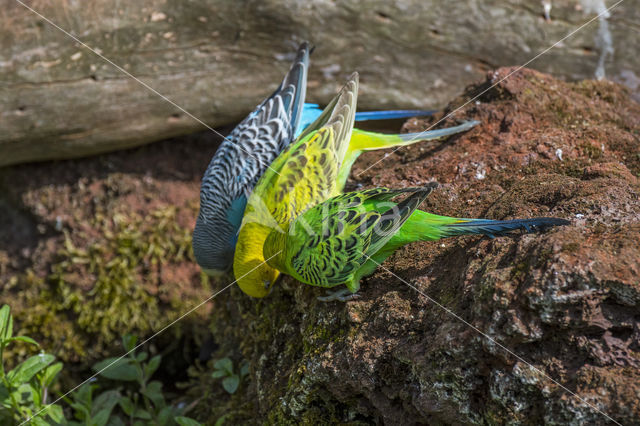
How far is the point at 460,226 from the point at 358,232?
480 mm

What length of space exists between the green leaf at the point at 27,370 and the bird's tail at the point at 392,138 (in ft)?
7.40

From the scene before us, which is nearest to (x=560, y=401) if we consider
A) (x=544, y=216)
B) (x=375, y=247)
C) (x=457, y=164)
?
(x=544, y=216)

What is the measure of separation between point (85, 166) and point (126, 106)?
36.7 inches

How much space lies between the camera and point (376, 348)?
2199 millimetres

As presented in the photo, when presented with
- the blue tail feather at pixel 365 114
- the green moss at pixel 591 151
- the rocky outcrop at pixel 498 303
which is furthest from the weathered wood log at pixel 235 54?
the green moss at pixel 591 151

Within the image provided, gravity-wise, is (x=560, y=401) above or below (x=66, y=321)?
above

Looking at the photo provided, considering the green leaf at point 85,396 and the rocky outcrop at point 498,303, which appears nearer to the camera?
the rocky outcrop at point 498,303

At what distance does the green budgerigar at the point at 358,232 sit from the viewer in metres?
2.42

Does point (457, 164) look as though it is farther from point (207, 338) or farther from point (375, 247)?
point (207, 338)

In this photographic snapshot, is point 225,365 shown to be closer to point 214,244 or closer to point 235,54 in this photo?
point 214,244

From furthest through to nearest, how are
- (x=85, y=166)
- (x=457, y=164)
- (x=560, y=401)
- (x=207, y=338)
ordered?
(x=85, y=166), (x=207, y=338), (x=457, y=164), (x=560, y=401)

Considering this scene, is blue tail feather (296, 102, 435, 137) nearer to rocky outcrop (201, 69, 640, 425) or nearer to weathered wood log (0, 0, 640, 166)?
weathered wood log (0, 0, 640, 166)

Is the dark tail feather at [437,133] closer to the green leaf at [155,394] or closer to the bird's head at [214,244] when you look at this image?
the bird's head at [214,244]

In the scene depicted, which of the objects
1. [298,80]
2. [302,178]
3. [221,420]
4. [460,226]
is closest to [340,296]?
[460,226]
